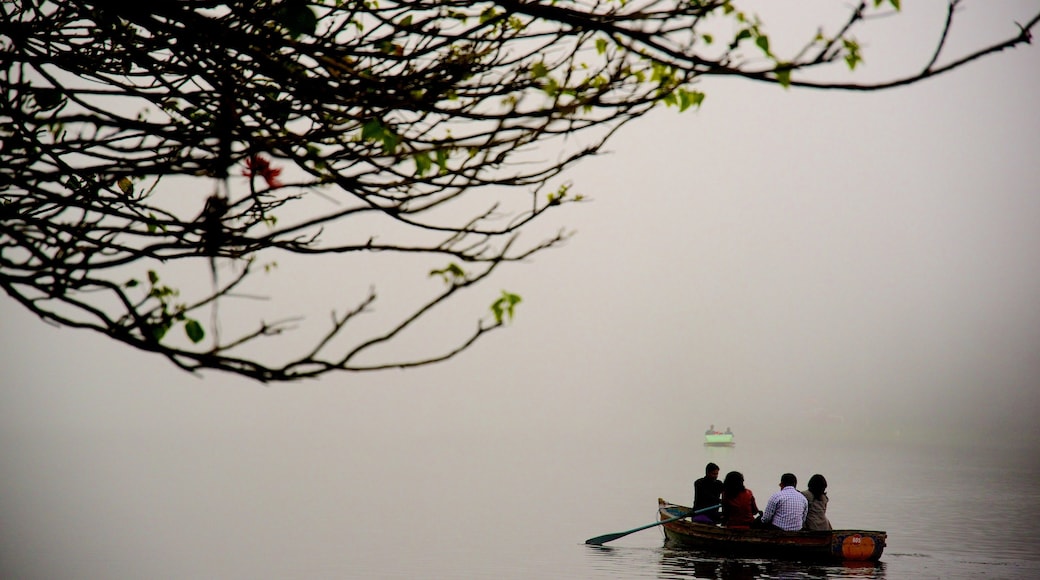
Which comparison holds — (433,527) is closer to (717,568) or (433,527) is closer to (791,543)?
(717,568)

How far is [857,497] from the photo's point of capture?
60781 millimetres

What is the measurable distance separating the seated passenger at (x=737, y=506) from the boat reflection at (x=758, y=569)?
1.22m

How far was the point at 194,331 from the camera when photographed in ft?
12.6

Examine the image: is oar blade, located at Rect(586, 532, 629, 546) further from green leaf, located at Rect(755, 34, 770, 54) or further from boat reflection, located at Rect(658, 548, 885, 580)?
green leaf, located at Rect(755, 34, 770, 54)

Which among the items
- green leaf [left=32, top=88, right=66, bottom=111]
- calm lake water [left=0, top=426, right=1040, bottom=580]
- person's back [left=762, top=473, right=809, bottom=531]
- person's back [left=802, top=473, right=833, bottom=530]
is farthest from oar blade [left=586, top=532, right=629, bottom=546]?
green leaf [left=32, top=88, right=66, bottom=111]

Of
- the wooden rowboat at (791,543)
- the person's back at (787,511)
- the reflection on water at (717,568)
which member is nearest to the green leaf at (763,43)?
the person's back at (787,511)

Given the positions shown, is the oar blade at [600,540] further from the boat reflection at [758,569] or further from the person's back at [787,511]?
the person's back at [787,511]

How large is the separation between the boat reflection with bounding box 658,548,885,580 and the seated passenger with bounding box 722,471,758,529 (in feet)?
3.99

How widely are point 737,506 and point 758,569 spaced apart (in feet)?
7.45

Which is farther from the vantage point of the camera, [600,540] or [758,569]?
[600,540]

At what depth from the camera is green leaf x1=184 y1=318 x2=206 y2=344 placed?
3826mm

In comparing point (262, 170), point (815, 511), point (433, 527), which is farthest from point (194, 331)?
point (433, 527)

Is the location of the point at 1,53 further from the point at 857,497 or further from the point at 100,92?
the point at 857,497

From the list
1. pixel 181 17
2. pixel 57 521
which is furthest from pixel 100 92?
pixel 57 521
